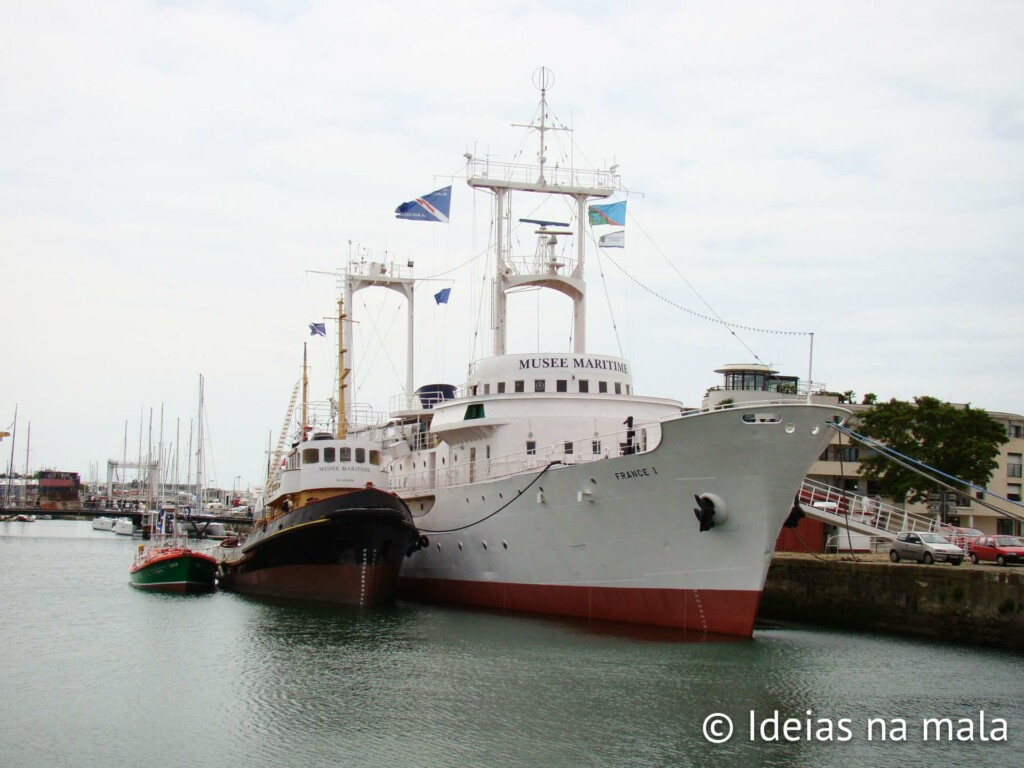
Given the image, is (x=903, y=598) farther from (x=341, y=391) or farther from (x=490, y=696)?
(x=341, y=391)

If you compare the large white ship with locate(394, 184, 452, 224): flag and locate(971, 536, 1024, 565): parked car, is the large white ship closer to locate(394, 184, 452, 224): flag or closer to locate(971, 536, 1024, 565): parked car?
locate(394, 184, 452, 224): flag

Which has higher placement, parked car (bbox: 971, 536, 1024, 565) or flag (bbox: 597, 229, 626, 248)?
flag (bbox: 597, 229, 626, 248)

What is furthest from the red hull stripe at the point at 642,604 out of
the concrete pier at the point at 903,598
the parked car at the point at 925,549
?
the parked car at the point at 925,549

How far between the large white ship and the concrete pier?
5.14m

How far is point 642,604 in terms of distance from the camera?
24.2 meters

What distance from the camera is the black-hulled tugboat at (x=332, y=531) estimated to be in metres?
29.5

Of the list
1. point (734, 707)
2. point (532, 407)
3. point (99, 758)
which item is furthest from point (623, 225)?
point (99, 758)

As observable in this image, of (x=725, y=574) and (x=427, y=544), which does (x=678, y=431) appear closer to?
(x=725, y=574)

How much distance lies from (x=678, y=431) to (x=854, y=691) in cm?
654

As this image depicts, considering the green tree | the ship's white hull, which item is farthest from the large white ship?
the green tree

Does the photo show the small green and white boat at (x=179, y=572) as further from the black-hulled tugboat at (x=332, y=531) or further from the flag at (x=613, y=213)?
the flag at (x=613, y=213)

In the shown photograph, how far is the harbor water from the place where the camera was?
15.4m

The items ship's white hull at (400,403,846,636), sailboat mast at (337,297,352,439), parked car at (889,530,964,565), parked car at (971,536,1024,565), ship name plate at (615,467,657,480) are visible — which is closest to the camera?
ship's white hull at (400,403,846,636)

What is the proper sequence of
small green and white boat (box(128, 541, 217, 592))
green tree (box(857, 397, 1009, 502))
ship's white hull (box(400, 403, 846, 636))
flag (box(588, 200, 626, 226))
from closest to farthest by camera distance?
ship's white hull (box(400, 403, 846, 636))
flag (box(588, 200, 626, 226))
small green and white boat (box(128, 541, 217, 592))
green tree (box(857, 397, 1009, 502))
